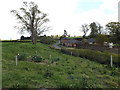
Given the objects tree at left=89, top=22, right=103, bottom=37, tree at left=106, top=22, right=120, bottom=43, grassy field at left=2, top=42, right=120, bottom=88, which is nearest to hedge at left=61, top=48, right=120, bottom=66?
grassy field at left=2, top=42, right=120, bottom=88

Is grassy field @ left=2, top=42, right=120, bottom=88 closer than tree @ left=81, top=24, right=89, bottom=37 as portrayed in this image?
Yes

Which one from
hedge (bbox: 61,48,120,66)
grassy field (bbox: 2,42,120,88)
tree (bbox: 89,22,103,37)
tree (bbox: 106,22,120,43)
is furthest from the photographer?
tree (bbox: 89,22,103,37)

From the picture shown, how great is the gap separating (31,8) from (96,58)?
2817 cm

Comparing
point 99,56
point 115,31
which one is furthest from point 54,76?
point 115,31

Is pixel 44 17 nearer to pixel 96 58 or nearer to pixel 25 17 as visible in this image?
pixel 25 17

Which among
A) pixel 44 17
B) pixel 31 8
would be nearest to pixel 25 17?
pixel 31 8

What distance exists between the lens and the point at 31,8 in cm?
3916

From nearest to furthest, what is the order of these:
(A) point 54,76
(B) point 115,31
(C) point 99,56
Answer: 1. (A) point 54,76
2. (C) point 99,56
3. (B) point 115,31

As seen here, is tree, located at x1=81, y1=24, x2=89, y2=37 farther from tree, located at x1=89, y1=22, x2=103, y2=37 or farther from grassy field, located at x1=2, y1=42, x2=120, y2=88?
grassy field, located at x1=2, y1=42, x2=120, y2=88

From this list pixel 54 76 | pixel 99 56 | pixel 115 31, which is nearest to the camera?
pixel 54 76

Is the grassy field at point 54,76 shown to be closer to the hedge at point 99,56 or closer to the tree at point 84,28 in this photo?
the hedge at point 99,56

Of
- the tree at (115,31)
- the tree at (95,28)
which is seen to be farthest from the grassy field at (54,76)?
the tree at (95,28)

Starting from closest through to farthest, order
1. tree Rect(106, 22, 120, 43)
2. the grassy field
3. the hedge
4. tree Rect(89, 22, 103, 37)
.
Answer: the grassy field < the hedge < tree Rect(106, 22, 120, 43) < tree Rect(89, 22, 103, 37)

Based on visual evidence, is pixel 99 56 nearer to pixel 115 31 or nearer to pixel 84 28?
pixel 115 31
